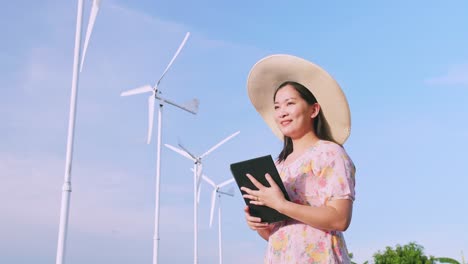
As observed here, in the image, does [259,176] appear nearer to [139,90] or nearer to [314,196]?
[314,196]

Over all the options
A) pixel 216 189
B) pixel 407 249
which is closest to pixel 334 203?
pixel 216 189

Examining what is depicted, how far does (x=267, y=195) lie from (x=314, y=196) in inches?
11.3

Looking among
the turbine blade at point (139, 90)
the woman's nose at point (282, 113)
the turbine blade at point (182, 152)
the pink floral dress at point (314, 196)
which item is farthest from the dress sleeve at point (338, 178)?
the turbine blade at point (182, 152)

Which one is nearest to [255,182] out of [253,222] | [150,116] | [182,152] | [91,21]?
[253,222]

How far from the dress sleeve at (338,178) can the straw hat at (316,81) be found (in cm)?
35

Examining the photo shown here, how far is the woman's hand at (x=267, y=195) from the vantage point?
3.24 meters

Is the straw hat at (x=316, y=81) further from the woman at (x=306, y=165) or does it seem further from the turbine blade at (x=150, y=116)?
the turbine blade at (x=150, y=116)

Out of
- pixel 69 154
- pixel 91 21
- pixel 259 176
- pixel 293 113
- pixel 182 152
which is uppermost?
pixel 182 152

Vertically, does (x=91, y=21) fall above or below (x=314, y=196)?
above

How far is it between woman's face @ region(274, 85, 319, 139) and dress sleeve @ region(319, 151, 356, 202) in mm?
345

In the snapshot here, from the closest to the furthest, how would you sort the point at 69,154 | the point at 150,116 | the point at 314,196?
the point at 314,196, the point at 69,154, the point at 150,116

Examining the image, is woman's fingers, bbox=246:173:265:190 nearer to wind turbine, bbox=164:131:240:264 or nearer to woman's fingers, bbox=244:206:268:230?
woman's fingers, bbox=244:206:268:230

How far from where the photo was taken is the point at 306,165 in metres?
3.41

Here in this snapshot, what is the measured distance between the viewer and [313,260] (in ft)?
10.4
